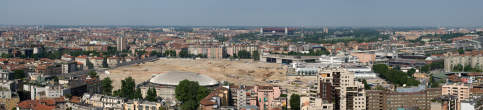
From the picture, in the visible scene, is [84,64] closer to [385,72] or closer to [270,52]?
[270,52]

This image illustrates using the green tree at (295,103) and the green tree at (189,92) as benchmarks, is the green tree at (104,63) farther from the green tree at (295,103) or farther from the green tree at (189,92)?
the green tree at (295,103)

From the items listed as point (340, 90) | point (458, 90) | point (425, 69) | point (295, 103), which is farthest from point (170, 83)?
point (425, 69)

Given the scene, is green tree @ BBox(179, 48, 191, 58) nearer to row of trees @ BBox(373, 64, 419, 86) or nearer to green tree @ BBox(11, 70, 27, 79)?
row of trees @ BBox(373, 64, 419, 86)

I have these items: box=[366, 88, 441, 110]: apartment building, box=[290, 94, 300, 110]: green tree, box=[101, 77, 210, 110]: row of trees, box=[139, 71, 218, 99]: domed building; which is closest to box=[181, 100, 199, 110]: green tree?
box=[101, 77, 210, 110]: row of trees

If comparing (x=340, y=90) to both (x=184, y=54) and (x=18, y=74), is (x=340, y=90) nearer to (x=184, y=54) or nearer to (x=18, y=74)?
(x=18, y=74)

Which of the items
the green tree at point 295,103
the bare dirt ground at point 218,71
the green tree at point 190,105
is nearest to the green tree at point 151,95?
the green tree at point 190,105
